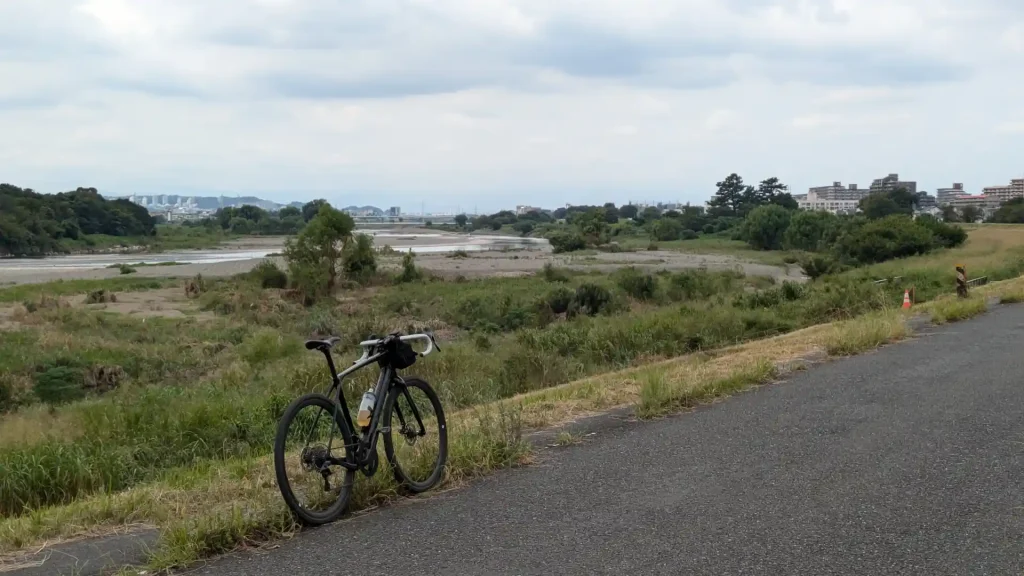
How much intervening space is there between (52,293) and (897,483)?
56.9 m

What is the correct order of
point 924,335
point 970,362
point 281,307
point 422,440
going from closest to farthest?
point 422,440
point 970,362
point 924,335
point 281,307

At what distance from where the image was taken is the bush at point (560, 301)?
41628 mm

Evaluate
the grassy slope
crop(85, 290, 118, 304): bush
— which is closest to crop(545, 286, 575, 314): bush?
the grassy slope

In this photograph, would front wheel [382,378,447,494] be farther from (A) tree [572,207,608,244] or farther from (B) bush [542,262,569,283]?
(A) tree [572,207,608,244]

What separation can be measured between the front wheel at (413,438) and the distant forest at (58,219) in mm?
110263

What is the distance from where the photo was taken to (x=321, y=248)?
190 feet

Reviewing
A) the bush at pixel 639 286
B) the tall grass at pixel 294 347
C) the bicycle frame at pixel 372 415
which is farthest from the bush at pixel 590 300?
the bicycle frame at pixel 372 415

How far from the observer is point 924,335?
46.0ft

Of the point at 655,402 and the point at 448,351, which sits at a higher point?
the point at 655,402

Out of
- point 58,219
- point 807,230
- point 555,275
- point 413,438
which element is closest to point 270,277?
point 555,275

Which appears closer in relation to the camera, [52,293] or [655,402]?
[655,402]

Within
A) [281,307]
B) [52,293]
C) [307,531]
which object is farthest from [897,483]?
[52,293]

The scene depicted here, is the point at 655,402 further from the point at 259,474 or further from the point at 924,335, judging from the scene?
the point at 924,335

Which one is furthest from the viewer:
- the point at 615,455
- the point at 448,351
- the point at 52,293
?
the point at 52,293
